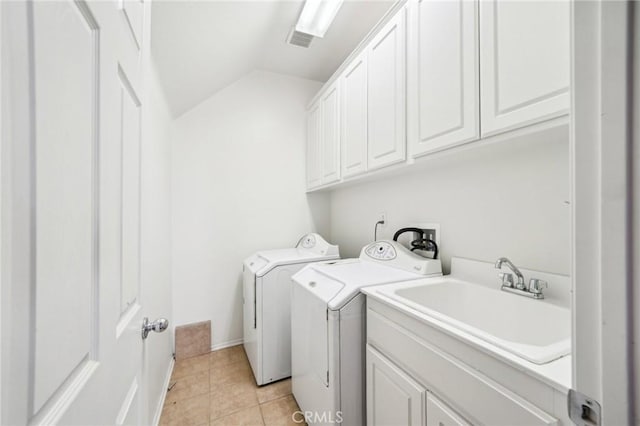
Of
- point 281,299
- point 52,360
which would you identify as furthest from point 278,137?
point 52,360

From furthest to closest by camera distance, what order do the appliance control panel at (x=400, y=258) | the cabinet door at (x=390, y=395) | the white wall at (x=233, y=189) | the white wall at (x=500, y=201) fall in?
the white wall at (x=233, y=189)
the appliance control panel at (x=400, y=258)
the white wall at (x=500, y=201)
the cabinet door at (x=390, y=395)

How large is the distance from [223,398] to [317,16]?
9.45 ft

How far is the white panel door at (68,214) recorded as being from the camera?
283 mm

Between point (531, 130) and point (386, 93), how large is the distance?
0.86 metres

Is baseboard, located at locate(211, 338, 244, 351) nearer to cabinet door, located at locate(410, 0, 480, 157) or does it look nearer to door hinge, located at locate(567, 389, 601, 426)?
cabinet door, located at locate(410, 0, 480, 157)

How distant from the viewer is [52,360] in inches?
13.5

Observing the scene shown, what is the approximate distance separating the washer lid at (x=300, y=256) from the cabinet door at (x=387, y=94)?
2.97 ft

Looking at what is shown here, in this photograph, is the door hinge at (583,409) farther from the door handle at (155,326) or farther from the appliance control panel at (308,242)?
the appliance control panel at (308,242)

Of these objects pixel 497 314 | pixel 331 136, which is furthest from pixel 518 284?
pixel 331 136

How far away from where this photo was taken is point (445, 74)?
46.0 inches

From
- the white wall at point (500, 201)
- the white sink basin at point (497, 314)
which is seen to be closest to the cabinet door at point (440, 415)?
the white sink basin at point (497, 314)

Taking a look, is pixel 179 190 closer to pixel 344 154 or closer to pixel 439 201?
pixel 344 154

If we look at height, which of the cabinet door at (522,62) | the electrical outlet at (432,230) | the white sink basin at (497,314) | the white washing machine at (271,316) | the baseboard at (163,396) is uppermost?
the cabinet door at (522,62)

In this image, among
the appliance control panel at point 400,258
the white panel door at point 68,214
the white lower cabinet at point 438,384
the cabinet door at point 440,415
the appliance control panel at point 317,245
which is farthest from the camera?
the appliance control panel at point 317,245
